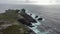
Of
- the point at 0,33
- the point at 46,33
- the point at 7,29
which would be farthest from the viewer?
the point at 46,33

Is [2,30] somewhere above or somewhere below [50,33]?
above

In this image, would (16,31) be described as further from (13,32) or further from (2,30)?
(2,30)

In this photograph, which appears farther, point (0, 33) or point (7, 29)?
point (7, 29)

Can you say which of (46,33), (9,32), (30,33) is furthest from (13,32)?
(46,33)

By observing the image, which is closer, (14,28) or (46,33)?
(14,28)

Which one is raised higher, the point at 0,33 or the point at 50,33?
the point at 0,33

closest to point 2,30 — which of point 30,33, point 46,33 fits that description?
point 30,33

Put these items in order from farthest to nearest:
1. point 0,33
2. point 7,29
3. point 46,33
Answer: point 46,33 < point 7,29 < point 0,33

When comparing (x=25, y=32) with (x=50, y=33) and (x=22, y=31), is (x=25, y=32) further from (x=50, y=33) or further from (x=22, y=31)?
(x=50, y=33)
